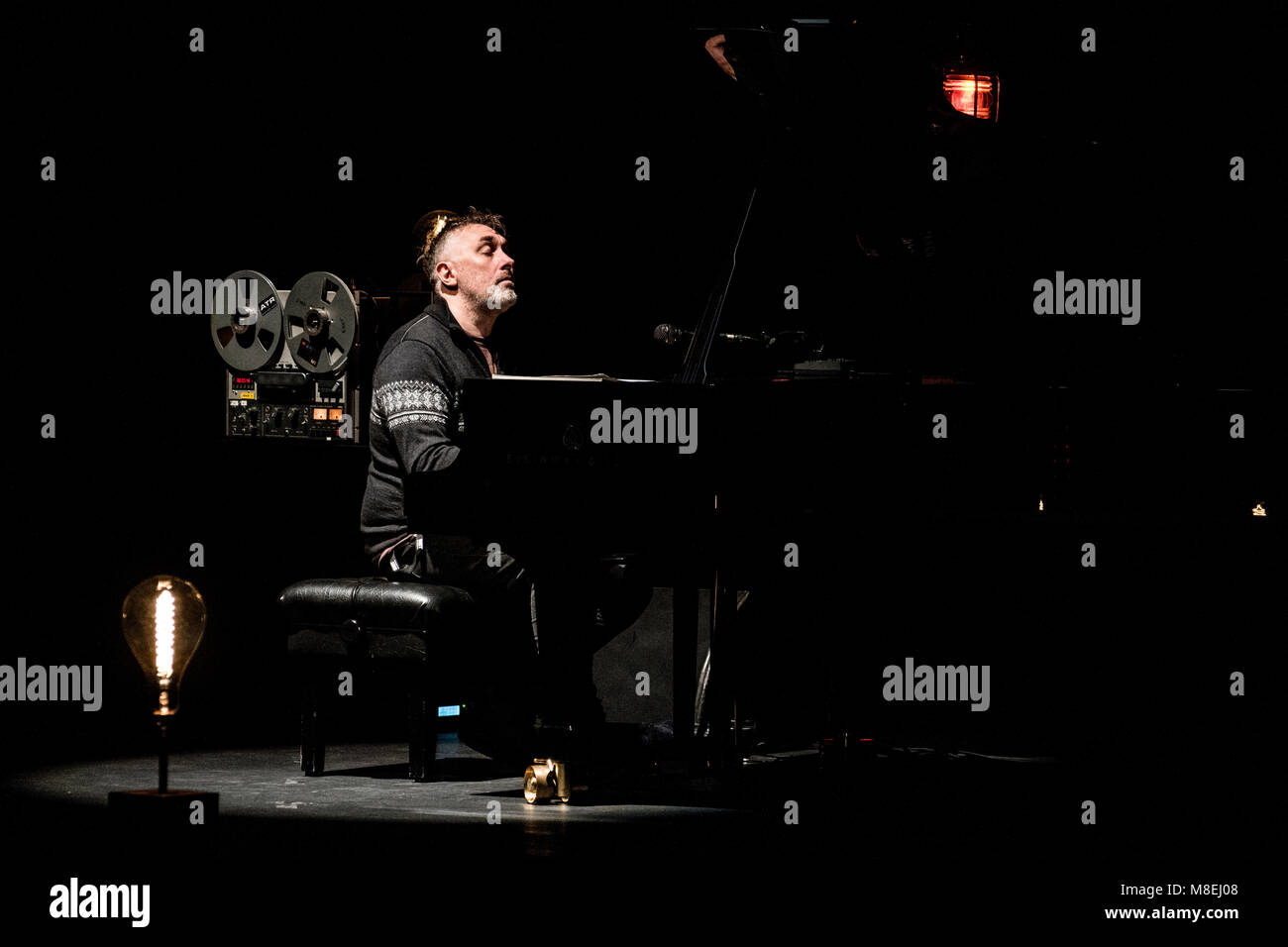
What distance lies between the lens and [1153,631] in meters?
4.15

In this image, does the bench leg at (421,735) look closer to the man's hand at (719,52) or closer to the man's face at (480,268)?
the man's face at (480,268)

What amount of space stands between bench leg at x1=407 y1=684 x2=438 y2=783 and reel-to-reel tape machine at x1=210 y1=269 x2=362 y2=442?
4.64 ft

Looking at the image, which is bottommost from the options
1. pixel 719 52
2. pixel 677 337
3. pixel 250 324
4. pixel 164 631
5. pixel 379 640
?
pixel 379 640

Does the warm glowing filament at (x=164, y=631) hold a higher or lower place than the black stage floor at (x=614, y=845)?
higher

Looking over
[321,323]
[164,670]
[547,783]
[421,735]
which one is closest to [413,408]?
[421,735]

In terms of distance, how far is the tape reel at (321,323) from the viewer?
5672 millimetres

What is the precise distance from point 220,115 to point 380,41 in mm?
639

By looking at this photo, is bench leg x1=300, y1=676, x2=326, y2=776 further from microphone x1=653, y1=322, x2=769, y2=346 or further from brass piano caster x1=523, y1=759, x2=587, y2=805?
microphone x1=653, y1=322, x2=769, y2=346

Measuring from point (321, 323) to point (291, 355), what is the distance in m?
0.18

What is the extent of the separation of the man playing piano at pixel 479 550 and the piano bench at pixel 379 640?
12cm

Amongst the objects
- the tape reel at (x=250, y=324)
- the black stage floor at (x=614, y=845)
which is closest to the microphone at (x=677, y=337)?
the black stage floor at (x=614, y=845)

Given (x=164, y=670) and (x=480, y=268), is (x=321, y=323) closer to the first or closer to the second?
(x=480, y=268)

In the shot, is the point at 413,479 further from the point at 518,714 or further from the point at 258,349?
the point at 258,349

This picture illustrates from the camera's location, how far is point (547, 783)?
168 inches
